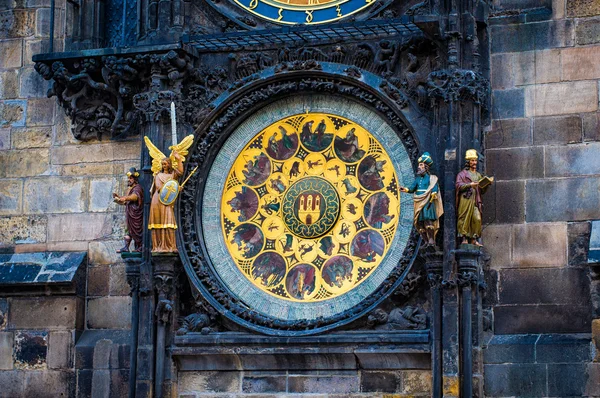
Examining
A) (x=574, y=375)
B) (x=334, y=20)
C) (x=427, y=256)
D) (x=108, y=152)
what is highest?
(x=334, y=20)

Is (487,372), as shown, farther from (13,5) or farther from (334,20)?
(13,5)

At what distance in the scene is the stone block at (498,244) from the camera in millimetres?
15789

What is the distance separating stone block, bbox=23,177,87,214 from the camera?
1736 centimetres

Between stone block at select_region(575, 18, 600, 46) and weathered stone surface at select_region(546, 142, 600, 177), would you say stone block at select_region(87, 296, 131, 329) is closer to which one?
weathered stone surface at select_region(546, 142, 600, 177)

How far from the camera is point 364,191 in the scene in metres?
16.4

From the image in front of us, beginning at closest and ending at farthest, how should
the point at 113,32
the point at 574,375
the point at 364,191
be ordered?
1. the point at 574,375
2. the point at 364,191
3. the point at 113,32

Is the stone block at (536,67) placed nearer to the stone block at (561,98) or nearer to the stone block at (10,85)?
the stone block at (561,98)

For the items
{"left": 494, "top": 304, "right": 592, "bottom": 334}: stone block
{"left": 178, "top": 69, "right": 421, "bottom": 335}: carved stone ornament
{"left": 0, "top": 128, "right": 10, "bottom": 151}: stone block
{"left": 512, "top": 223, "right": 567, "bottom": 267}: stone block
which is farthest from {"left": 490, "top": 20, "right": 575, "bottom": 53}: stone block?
{"left": 0, "top": 128, "right": 10, "bottom": 151}: stone block

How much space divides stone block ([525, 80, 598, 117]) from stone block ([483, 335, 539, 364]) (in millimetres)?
2171

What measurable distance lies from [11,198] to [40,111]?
98 centimetres

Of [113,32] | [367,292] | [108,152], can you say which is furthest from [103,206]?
[367,292]

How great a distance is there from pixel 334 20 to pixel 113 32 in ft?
8.39

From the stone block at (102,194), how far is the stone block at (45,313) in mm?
990

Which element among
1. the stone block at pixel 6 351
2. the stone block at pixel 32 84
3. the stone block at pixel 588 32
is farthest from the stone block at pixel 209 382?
the stone block at pixel 588 32
